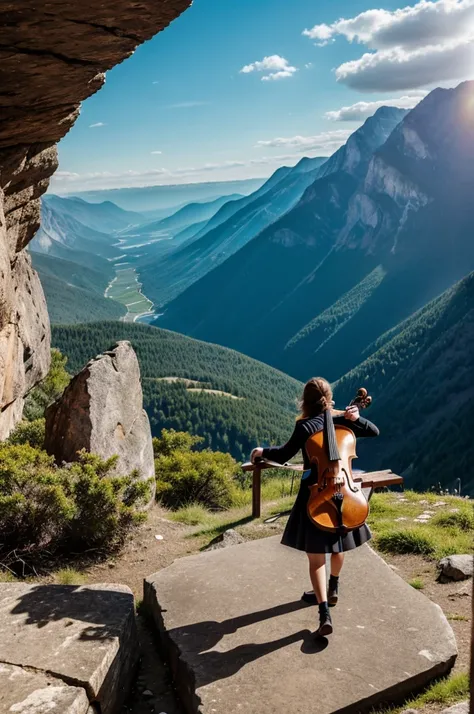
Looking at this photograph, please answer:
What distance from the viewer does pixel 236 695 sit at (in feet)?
18.3

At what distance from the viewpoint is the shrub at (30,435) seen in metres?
14.1

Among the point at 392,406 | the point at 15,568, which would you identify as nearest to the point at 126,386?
the point at 15,568

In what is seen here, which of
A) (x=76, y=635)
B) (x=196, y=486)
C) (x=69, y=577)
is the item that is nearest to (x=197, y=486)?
(x=196, y=486)

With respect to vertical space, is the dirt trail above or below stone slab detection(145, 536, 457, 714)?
below

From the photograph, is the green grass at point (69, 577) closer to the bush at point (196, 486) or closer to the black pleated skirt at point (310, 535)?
the black pleated skirt at point (310, 535)

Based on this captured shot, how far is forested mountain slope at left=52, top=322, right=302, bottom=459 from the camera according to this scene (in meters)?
130

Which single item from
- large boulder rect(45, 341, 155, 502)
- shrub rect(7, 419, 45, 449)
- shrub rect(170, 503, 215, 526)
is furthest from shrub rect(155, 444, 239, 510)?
shrub rect(7, 419, 45, 449)

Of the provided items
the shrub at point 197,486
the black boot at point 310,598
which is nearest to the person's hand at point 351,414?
the black boot at point 310,598

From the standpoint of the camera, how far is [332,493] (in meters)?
5.98

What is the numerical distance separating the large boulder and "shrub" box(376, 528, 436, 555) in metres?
5.52

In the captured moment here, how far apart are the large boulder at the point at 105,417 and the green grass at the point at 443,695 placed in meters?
7.78

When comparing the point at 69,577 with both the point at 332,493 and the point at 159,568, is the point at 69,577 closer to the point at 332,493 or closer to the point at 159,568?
the point at 159,568

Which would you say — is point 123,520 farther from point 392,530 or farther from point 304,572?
point 392,530

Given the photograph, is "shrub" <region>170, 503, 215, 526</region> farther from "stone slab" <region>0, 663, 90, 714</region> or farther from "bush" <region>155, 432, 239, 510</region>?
"stone slab" <region>0, 663, 90, 714</region>
